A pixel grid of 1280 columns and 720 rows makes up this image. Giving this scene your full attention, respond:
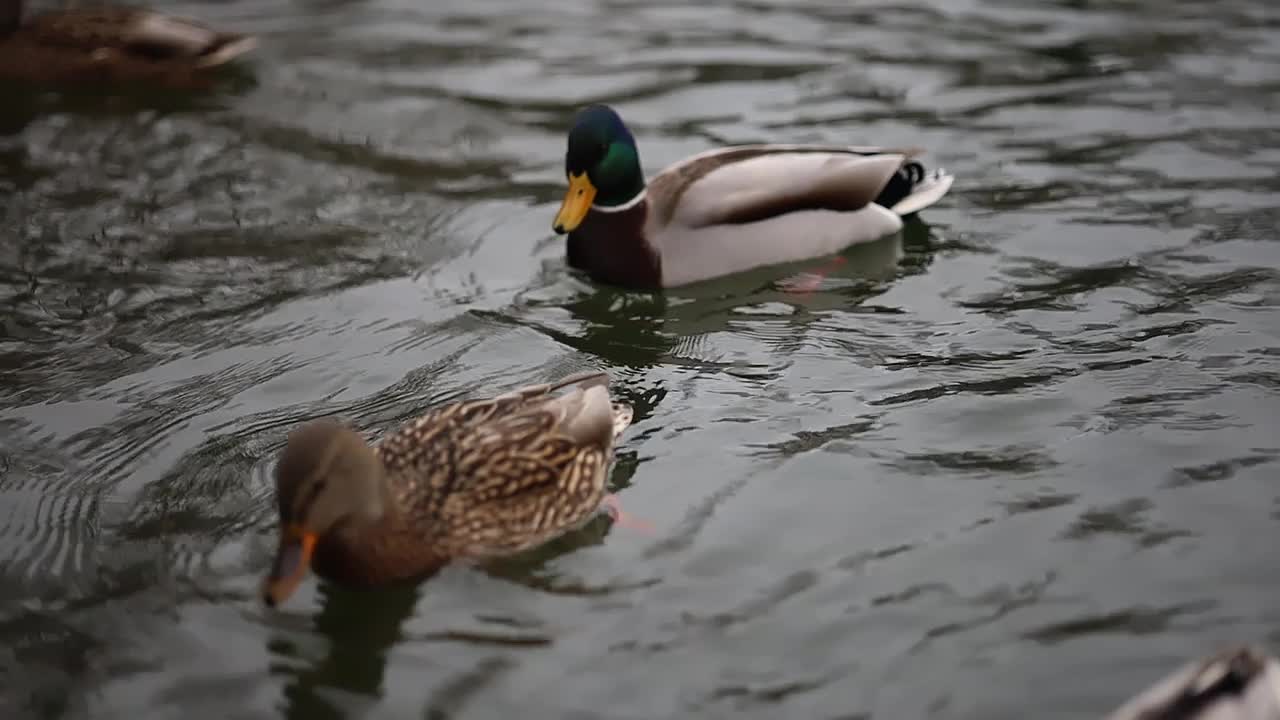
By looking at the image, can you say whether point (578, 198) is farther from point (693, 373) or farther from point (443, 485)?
point (443, 485)

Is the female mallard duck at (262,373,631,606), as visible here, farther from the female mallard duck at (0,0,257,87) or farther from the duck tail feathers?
the female mallard duck at (0,0,257,87)

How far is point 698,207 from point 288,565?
356cm

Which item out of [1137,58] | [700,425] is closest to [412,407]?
[700,425]

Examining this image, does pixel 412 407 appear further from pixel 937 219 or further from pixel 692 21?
pixel 692 21

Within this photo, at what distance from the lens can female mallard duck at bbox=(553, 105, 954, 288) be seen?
736cm

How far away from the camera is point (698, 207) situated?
743cm

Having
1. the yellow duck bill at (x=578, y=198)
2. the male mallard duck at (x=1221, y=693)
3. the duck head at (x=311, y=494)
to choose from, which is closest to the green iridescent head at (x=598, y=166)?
the yellow duck bill at (x=578, y=198)

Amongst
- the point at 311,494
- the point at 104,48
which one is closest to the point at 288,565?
the point at 311,494

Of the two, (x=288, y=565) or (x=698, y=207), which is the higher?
(x=698, y=207)

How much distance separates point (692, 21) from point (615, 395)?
6334mm

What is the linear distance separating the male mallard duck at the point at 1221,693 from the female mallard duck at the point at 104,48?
8.32 metres

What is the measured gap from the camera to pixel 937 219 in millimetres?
8172

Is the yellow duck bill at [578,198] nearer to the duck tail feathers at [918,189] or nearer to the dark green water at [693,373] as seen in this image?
the dark green water at [693,373]

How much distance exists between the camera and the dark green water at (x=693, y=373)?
14.5 ft
